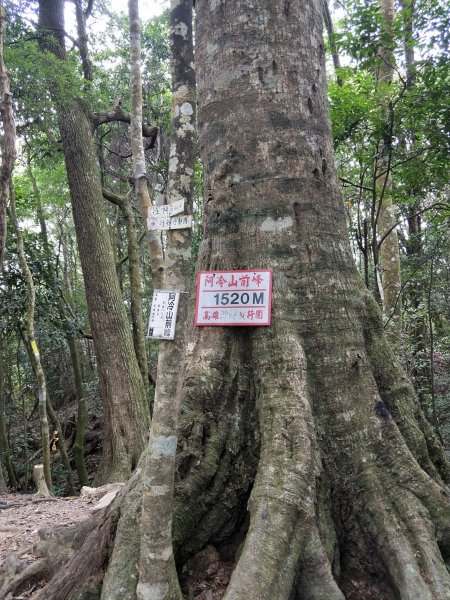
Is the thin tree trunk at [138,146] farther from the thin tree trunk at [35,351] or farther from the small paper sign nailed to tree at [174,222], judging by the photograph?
the small paper sign nailed to tree at [174,222]

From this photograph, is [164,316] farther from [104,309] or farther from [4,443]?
[4,443]

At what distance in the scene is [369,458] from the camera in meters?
2.57

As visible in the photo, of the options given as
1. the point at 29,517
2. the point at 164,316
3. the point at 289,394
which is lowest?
the point at 29,517

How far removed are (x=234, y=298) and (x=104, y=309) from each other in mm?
5224

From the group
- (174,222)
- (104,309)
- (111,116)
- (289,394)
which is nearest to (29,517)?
(104,309)

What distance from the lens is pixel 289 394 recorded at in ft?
8.48

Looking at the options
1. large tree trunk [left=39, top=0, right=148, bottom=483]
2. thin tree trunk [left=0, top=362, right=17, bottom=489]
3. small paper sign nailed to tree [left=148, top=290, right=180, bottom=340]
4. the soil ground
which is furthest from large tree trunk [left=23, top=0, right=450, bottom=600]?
thin tree trunk [left=0, top=362, right=17, bottom=489]

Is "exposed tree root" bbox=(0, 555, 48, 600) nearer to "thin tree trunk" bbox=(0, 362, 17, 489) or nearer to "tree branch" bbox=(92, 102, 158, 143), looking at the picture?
"thin tree trunk" bbox=(0, 362, 17, 489)

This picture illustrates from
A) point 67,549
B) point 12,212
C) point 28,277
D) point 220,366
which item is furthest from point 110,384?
point 220,366

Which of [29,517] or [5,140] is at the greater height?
[5,140]

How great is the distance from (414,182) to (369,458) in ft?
17.5

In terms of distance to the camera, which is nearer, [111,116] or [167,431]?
[167,431]

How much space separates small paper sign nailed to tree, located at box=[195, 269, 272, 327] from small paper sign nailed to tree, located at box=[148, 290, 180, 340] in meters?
0.68

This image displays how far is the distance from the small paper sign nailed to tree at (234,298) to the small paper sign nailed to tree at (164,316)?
68 centimetres
